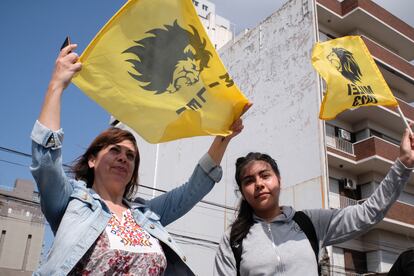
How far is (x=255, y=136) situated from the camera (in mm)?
21047

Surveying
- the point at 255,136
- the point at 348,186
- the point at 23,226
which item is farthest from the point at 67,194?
the point at 23,226

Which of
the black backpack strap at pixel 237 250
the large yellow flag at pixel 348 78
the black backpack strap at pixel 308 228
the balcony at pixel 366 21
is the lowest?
the black backpack strap at pixel 237 250

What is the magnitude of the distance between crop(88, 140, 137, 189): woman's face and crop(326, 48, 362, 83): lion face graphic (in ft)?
8.55

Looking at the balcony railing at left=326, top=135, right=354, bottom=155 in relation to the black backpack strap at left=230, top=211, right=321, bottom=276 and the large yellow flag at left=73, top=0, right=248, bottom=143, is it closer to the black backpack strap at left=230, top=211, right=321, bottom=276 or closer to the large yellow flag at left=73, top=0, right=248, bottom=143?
the large yellow flag at left=73, top=0, right=248, bottom=143

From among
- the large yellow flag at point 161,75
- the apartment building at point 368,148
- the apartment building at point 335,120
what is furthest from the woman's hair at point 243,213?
the apartment building at point 368,148

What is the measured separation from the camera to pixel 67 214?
2285 millimetres

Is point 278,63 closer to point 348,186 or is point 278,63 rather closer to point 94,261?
point 348,186

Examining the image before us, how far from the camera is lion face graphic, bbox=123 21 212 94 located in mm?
3299

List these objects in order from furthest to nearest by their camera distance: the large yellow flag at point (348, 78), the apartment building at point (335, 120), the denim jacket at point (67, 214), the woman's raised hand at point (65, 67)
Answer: the apartment building at point (335, 120) < the large yellow flag at point (348, 78) < the woman's raised hand at point (65, 67) < the denim jacket at point (67, 214)

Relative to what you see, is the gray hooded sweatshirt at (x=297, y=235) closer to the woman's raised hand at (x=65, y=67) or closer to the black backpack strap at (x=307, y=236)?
the black backpack strap at (x=307, y=236)

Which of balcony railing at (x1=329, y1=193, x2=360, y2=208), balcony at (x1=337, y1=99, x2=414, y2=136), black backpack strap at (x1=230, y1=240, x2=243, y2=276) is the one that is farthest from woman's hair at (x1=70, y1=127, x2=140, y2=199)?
balcony at (x1=337, y1=99, x2=414, y2=136)

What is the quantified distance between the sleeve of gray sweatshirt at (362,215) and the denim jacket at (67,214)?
973 mm

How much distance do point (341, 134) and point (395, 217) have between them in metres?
4.18

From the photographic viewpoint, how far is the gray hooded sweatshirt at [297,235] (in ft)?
8.79
